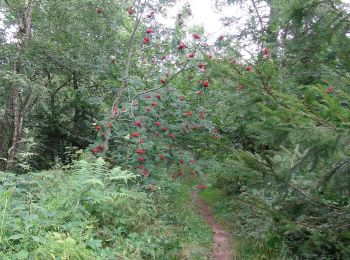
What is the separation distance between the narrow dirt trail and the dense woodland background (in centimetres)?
23

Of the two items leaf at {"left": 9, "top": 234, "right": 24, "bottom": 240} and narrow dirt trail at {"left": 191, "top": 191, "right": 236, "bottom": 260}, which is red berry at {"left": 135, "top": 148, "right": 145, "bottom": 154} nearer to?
narrow dirt trail at {"left": 191, "top": 191, "right": 236, "bottom": 260}

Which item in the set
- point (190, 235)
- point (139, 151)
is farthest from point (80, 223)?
point (190, 235)

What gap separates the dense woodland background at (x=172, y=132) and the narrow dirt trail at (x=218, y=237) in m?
0.23

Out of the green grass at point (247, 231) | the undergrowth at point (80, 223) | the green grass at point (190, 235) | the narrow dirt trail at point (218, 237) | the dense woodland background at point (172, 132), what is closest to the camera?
the dense woodland background at point (172, 132)

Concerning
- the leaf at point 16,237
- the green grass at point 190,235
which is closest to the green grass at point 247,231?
the green grass at point 190,235

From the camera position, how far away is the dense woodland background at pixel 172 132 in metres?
3.77

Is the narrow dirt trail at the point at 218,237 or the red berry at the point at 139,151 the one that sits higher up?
Answer: the red berry at the point at 139,151

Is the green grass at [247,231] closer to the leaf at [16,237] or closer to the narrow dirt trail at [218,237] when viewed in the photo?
the narrow dirt trail at [218,237]

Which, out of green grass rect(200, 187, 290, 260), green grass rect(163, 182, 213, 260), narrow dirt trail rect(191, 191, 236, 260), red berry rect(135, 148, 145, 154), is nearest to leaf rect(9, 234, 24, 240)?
green grass rect(163, 182, 213, 260)

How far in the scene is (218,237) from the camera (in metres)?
8.77

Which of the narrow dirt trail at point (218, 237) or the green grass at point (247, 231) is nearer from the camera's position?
the green grass at point (247, 231)

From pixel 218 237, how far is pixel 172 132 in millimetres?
2865

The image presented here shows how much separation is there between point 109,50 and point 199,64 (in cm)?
481

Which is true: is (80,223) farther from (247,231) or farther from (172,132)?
(247,231)
